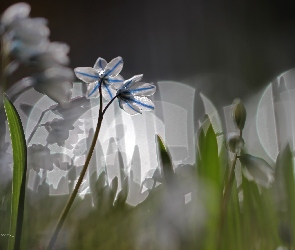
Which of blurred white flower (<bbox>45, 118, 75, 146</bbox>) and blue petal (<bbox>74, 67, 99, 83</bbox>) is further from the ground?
blue petal (<bbox>74, 67, 99, 83</bbox>)

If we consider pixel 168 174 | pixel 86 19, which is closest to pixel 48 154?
pixel 168 174

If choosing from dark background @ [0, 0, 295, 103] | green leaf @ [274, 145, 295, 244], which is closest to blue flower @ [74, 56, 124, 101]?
green leaf @ [274, 145, 295, 244]

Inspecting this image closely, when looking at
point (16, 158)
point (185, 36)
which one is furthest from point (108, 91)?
point (185, 36)

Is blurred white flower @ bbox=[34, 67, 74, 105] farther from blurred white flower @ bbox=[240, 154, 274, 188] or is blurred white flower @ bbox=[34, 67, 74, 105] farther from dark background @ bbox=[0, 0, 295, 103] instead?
dark background @ bbox=[0, 0, 295, 103]

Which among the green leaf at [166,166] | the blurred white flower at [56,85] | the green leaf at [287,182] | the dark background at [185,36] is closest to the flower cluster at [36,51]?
the blurred white flower at [56,85]

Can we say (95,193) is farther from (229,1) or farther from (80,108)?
(229,1)

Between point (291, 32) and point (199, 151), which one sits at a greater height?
point (291, 32)

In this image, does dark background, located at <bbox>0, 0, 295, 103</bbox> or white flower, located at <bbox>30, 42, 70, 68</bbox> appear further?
dark background, located at <bbox>0, 0, 295, 103</bbox>
